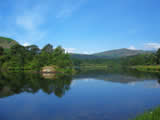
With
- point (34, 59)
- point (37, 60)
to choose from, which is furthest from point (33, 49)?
point (37, 60)

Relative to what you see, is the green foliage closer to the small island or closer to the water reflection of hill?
the small island

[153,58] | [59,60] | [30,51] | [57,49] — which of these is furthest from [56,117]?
[153,58]

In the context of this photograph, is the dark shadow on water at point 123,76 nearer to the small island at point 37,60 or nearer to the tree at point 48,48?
the small island at point 37,60

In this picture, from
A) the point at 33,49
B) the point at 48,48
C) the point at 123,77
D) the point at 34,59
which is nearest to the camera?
the point at 123,77

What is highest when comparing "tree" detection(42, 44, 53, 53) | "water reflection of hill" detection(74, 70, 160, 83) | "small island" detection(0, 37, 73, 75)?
"tree" detection(42, 44, 53, 53)

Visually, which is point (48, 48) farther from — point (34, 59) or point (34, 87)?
point (34, 87)

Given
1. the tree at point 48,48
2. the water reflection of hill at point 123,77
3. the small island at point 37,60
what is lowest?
the water reflection of hill at point 123,77

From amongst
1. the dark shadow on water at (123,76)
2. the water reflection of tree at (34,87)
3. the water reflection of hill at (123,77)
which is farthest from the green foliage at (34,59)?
the water reflection of tree at (34,87)

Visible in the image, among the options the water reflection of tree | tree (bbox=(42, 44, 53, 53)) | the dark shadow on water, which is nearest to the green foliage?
tree (bbox=(42, 44, 53, 53))

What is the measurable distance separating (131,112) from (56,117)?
573cm

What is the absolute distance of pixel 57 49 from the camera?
64375 millimetres

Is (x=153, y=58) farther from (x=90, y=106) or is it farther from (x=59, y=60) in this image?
(x=90, y=106)

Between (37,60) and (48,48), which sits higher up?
(48,48)

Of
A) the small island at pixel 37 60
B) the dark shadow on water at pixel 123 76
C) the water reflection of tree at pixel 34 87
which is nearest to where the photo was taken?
the water reflection of tree at pixel 34 87
